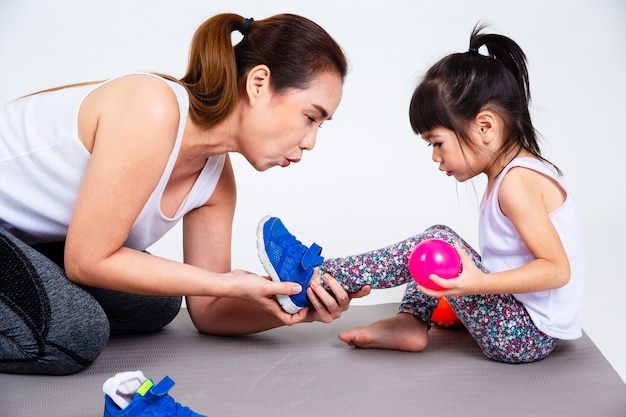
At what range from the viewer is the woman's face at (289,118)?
2730 mm

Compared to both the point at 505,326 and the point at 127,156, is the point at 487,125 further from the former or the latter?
the point at 127,156

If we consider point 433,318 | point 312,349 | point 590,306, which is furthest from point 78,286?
point 590,306

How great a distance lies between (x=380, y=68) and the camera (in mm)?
5195

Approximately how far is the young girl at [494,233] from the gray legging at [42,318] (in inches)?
23.3

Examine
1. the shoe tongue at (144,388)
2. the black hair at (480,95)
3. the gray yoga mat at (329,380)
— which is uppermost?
the black hair at (480,95)

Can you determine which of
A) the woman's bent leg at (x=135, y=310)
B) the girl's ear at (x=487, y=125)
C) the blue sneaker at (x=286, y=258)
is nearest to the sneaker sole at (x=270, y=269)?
the blue sneaker at (x=286, y=258)

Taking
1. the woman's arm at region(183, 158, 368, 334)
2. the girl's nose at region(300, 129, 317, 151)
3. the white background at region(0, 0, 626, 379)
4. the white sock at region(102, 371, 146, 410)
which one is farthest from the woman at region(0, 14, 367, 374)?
the white background at region(0, 0, 626, 379)

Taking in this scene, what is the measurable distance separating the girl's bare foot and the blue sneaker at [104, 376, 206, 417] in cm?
85

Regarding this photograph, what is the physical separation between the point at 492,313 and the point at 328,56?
3.16 feet

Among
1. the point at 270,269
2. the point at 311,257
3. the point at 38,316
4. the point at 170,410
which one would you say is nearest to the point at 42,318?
the point at 38,316

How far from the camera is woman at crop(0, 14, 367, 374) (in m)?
2.59

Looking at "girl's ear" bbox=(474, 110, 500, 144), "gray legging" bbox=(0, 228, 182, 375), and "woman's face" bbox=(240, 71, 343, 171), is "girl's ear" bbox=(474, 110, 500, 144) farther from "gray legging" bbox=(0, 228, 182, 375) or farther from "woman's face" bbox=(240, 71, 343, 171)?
"gray legging" bbox=(0, 228, 182, 375)

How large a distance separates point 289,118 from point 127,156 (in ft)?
1.67

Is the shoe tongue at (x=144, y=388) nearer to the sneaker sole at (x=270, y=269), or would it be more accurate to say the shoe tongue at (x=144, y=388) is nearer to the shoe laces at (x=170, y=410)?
the shoe laces at (x=170, y=410)
